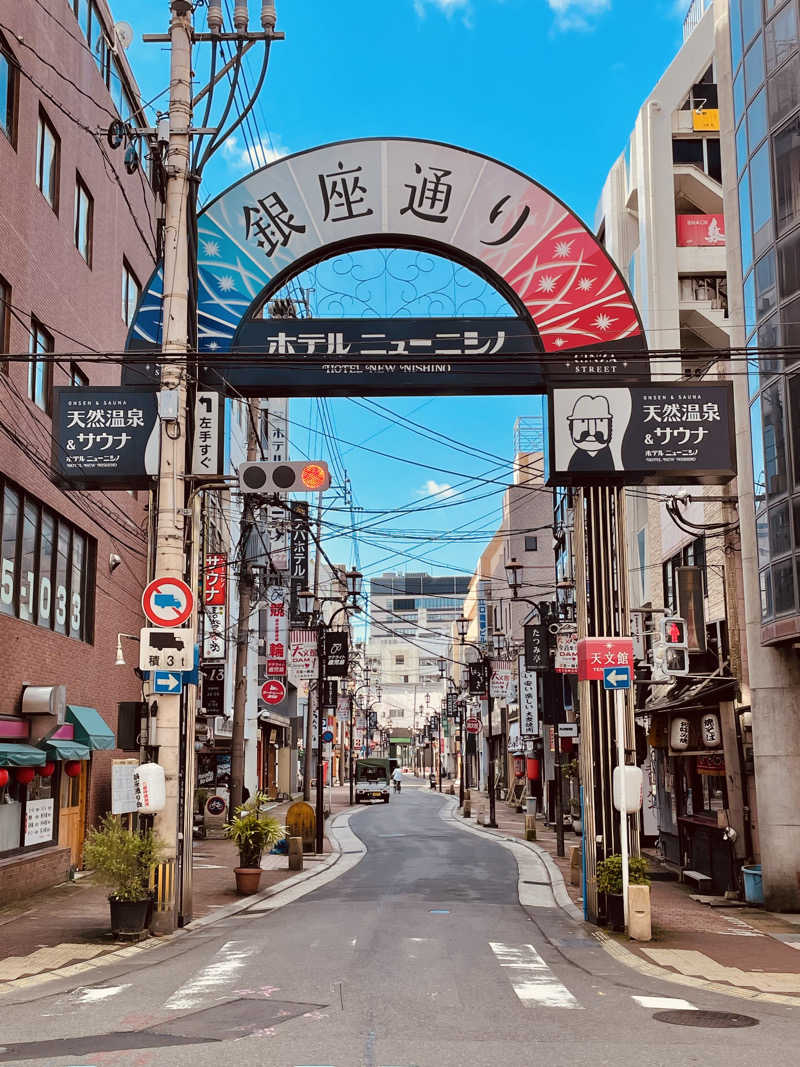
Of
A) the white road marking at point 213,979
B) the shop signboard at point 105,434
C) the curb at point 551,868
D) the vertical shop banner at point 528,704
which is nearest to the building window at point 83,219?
the shop signboard at point 105,434

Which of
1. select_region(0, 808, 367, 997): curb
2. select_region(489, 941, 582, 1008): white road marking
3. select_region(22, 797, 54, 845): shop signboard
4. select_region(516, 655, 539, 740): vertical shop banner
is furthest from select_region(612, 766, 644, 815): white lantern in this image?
select_region(516, 655, 539, 740): vertical shop banner

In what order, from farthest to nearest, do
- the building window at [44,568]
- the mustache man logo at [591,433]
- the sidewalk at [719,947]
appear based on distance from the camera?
the building window at [44,568], the mustache man logo at [591,433], the sidewalk at [719,947]

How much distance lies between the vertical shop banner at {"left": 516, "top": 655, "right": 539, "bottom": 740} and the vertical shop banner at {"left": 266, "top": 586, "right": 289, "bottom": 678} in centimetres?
1060

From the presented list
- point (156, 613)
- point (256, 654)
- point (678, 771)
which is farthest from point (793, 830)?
point (256, 654)

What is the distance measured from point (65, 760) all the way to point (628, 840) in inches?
507

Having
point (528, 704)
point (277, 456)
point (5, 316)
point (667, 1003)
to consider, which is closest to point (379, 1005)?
point (667, 1003)

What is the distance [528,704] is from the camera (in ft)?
163

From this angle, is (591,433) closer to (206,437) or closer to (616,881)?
(206,437)

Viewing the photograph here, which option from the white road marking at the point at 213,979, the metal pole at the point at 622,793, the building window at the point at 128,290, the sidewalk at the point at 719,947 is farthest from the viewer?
the building window at the point at 128,290

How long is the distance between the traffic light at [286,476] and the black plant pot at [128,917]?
6.34m

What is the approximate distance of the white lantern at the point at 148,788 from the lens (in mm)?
15977

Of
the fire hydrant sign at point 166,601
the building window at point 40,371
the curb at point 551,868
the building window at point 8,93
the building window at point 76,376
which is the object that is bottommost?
the curb at point 551,868

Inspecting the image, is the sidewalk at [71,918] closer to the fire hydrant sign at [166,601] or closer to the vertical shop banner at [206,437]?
the fire hydrant sign at [166,601]

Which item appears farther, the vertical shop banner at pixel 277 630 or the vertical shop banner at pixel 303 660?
the vertical shop banner at pixel 277 630
